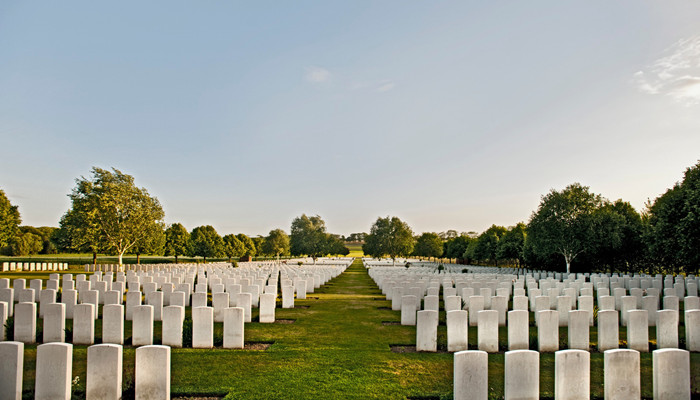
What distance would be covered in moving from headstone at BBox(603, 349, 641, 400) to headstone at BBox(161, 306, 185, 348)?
7813mm

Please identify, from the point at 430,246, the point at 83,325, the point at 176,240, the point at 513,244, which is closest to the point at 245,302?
the point at 83,325

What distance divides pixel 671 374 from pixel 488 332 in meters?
3.75

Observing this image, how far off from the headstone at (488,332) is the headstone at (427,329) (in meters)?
0.98


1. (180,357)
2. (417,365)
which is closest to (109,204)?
(180,357)

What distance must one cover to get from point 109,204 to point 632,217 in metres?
45.0

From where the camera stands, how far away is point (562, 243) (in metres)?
33.9

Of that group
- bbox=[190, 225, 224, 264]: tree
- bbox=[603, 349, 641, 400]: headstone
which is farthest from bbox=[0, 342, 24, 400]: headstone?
bbox=[190, 225, 224, 264]: tree

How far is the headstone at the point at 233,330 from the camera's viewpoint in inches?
360

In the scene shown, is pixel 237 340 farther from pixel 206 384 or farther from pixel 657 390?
pixel 657 390

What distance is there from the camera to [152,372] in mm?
5574

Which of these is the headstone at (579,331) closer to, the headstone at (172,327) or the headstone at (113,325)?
the headstone at (172,327)

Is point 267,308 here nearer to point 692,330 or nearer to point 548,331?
point 548,331

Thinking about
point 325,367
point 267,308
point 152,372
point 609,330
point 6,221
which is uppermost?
point 6,221

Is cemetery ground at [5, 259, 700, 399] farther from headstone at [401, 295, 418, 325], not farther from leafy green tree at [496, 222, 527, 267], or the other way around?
leafy green tree at [496, 222, 527, 267]
